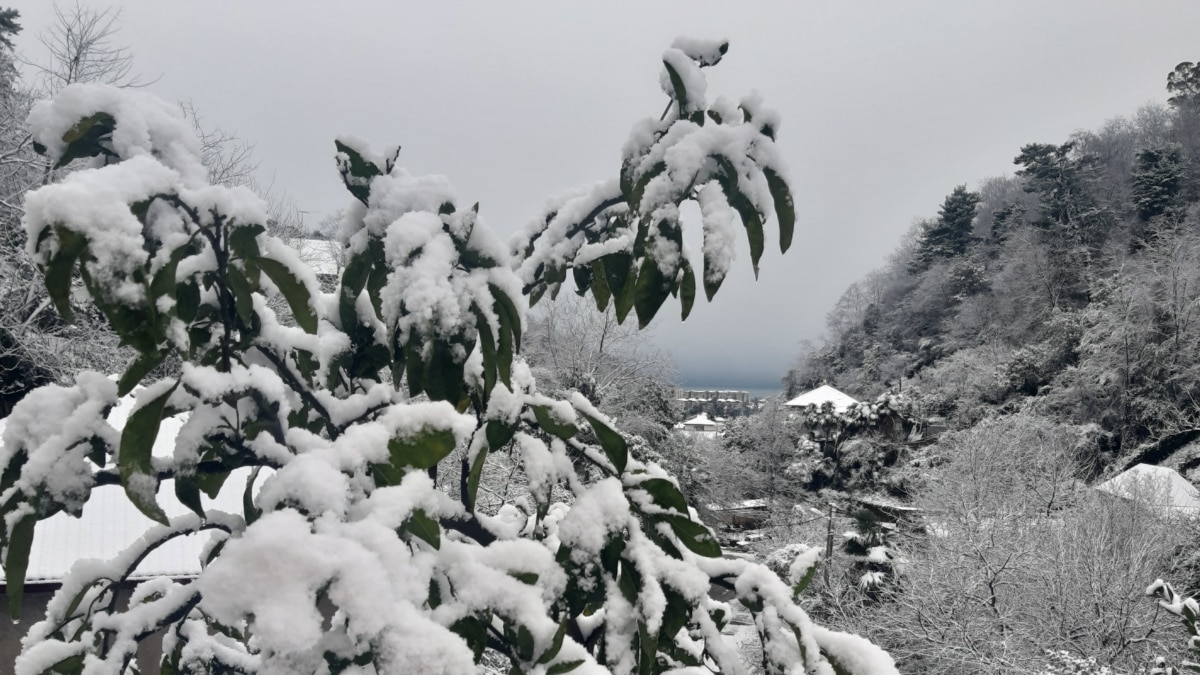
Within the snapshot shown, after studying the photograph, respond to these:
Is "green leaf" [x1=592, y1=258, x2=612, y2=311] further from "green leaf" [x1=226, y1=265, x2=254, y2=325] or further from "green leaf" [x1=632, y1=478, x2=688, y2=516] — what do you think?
"green leaf" [x1=226, y1=265, x2=254, y2=325]

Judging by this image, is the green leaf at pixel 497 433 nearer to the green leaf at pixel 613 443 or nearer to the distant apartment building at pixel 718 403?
the green leaf at pixel 613 443

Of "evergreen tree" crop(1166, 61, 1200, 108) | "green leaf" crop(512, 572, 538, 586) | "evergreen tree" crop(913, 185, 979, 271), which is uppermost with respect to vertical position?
"evergreen tree" crop(1166, 61, 1200, 108)

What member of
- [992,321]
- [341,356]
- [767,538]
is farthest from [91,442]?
[992,321]

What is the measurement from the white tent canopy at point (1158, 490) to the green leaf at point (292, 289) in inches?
506

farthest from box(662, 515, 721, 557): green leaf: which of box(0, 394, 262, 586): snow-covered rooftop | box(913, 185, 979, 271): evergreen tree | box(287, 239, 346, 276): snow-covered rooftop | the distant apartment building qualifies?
the distant apartment building

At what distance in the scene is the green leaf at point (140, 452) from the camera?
52cm

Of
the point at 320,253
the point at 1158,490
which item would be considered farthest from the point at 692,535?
the point at 320,253

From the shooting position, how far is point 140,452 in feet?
1.74

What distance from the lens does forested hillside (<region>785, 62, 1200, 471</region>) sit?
54.2 feet

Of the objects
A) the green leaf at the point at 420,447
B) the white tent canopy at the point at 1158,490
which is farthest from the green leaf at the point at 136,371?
the white tent canopy at the point at 1158,490

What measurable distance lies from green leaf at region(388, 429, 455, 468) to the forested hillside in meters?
19.0

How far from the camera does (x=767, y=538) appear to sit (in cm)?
1580

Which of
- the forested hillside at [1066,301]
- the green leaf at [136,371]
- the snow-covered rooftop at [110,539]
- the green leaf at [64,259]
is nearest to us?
the green leaf at [64,259]

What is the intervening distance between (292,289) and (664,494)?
0.45 meters
